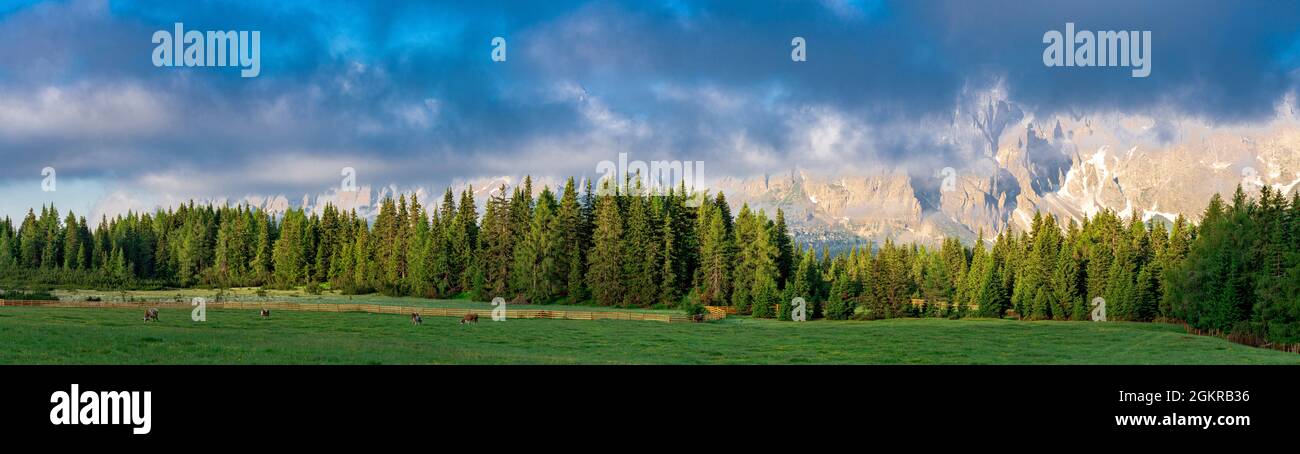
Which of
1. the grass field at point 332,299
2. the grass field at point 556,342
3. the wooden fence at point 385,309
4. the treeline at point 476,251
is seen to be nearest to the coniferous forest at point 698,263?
the treeline at point 476,251

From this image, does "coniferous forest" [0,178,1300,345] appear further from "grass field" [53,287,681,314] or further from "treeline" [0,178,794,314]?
"grass field" [53,287,681,314]

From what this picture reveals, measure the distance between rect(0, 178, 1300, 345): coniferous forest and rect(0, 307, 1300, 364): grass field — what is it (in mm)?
9630

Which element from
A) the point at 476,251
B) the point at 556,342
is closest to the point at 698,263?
→ the point at 476,251

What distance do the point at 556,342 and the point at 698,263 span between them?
61494mm

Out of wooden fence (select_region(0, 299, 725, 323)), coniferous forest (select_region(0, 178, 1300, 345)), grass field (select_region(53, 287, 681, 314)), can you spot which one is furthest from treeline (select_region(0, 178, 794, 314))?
wooden fence (select_region(0, 299, 725, 323))

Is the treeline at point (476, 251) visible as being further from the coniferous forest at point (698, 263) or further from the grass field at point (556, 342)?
the grass field at point (556, 342)

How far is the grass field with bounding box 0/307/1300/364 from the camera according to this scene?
1374 inches

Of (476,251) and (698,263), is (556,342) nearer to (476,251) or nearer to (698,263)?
(698,263)

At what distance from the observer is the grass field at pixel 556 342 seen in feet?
115

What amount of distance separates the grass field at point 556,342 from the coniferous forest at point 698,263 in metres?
9.63

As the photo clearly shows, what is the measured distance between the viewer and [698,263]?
11281 centimetres
